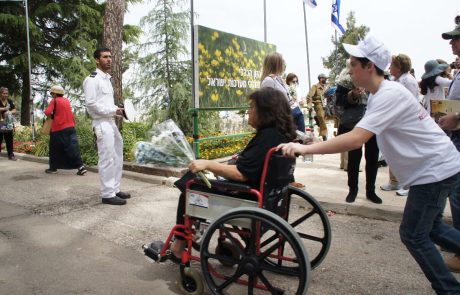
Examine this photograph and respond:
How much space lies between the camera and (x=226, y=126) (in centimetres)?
1144

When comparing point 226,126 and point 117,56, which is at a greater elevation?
point 117,56

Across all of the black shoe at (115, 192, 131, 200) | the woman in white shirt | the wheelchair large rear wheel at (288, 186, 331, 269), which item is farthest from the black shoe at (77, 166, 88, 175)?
the woman in white shirt

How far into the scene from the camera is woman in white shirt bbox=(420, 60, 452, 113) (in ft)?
15.0

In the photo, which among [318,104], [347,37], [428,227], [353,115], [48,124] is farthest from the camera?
[347,37]

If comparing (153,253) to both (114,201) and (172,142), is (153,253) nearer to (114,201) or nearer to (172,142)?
(172,142)

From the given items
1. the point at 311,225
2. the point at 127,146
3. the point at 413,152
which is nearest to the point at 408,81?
the point at 311,225

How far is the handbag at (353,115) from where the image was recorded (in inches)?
195

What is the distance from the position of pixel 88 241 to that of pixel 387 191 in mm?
3911

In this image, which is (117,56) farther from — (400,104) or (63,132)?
(400,104)

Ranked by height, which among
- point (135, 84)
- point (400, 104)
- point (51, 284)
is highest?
point (135, 84)

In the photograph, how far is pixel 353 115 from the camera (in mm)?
4969

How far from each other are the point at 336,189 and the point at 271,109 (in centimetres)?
328

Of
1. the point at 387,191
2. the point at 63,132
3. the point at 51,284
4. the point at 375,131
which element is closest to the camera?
the point at 375,131

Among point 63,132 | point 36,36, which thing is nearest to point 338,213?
point 63,132
